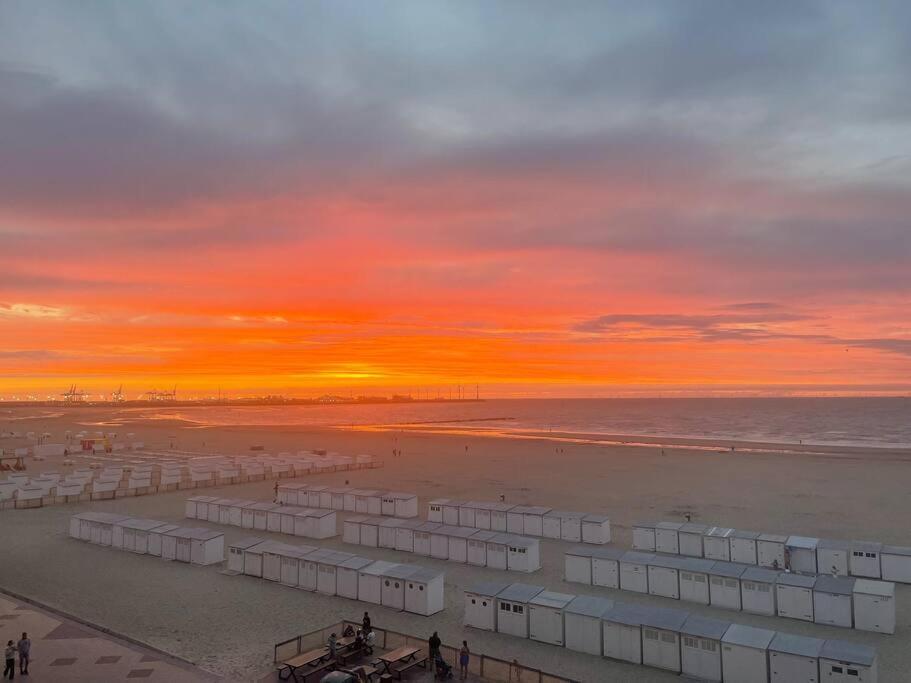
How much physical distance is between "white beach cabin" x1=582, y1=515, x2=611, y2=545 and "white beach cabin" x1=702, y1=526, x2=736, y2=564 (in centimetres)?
624

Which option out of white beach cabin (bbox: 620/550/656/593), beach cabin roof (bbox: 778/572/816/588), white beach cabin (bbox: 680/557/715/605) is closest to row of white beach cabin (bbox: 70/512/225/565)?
white beach cabin (bbox: 620/550/656/593)

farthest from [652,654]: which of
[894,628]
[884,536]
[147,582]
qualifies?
[884,536]

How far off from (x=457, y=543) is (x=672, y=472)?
155ft

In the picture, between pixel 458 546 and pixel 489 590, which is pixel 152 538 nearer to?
pixel 458 546

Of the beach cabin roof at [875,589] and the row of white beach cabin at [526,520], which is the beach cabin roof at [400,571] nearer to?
the row of white beach cabin at [526,520]

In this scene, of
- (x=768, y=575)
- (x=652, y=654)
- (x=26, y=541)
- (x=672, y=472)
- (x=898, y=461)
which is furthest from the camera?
(x=898, y=461)

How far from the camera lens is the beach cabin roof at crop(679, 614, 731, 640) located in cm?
2280

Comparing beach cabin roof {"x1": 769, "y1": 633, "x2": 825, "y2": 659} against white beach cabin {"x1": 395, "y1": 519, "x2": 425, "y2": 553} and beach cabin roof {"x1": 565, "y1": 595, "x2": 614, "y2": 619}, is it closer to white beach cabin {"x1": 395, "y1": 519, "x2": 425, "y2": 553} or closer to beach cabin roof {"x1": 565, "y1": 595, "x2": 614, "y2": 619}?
beach cabin roof {"x1": 565, "y1": 595, "x2": 614, "y2": 619}

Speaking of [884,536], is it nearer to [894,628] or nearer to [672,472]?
[894,628]

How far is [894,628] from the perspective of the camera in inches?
1059

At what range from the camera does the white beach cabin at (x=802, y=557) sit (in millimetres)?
34688

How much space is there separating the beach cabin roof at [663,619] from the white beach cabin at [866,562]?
1559cm

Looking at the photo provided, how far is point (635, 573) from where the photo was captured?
3181 cm

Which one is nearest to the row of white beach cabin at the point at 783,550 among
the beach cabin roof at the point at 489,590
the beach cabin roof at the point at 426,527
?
the beach cabin roof at the point at 426,527
